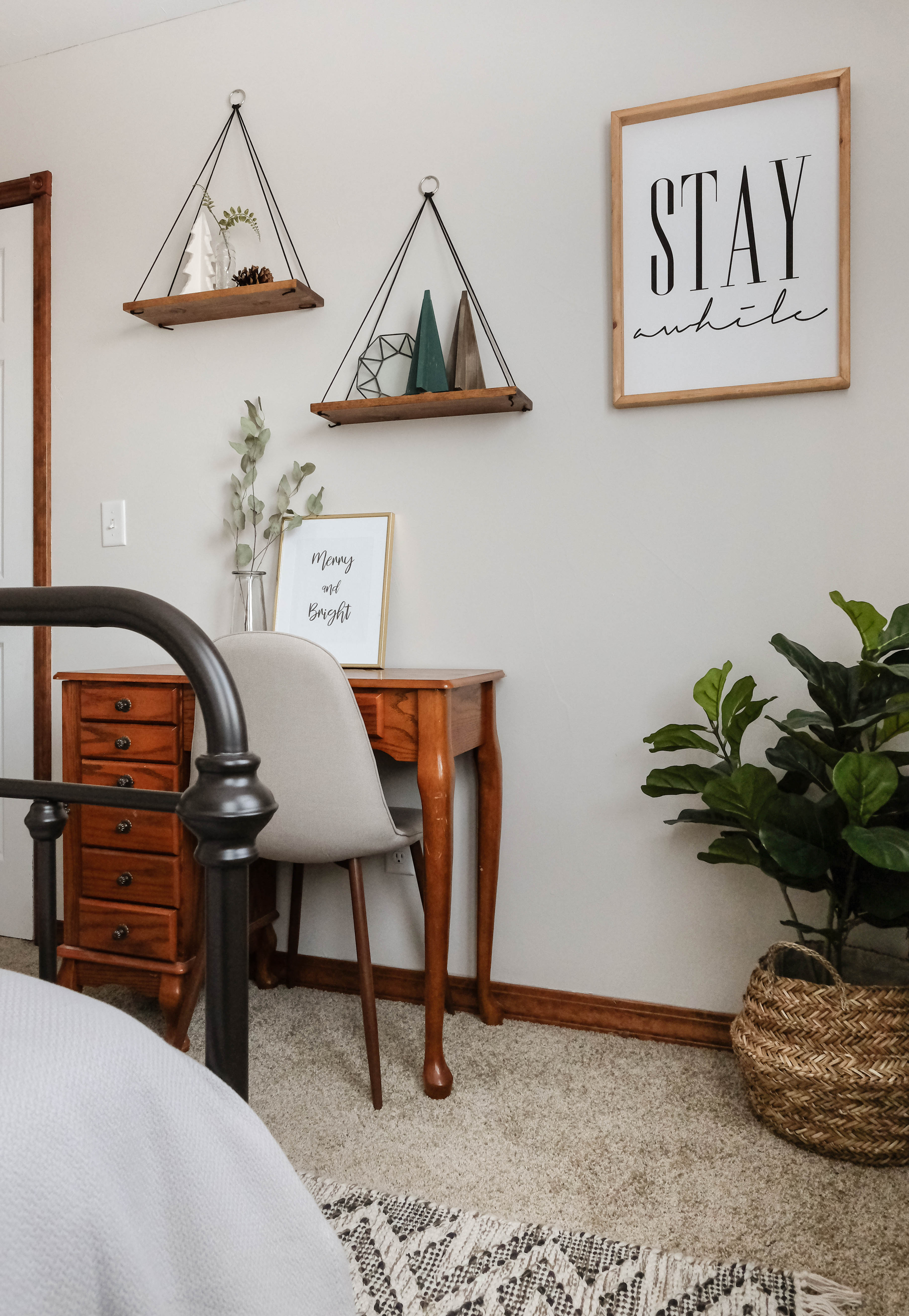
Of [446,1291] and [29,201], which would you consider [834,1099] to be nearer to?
[446,1291]

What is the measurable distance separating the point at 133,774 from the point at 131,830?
0.12m

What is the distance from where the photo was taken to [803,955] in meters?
1.72

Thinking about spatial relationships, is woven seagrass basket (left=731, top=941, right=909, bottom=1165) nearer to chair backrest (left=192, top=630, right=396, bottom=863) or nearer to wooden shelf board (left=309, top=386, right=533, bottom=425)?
chair backrest (left=192, top=630, right=396, bottom=863)

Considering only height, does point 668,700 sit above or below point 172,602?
below

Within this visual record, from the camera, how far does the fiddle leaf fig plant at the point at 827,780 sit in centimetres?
149

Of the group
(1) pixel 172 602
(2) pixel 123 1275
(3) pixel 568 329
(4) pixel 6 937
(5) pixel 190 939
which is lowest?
(4) pixel 6 937

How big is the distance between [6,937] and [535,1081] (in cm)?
166

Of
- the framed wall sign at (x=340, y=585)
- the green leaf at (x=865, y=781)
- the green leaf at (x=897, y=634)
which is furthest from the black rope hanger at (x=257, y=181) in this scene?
the green leaf at (x=865, y=781)

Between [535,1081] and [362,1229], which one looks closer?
[362,1229]

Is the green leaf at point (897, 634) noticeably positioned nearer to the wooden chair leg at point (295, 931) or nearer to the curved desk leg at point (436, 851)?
the curved desk leg at point (436, 851)

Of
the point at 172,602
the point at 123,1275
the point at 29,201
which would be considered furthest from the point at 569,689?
the point at 29,201

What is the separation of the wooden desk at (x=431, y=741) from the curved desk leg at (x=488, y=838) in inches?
0.5

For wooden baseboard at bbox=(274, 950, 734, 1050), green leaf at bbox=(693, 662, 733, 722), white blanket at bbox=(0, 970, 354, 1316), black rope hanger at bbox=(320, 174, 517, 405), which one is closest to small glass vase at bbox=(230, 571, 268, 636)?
black rope hanger at bbox=(320, 174, 517, 405)

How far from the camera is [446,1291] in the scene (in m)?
1.20
